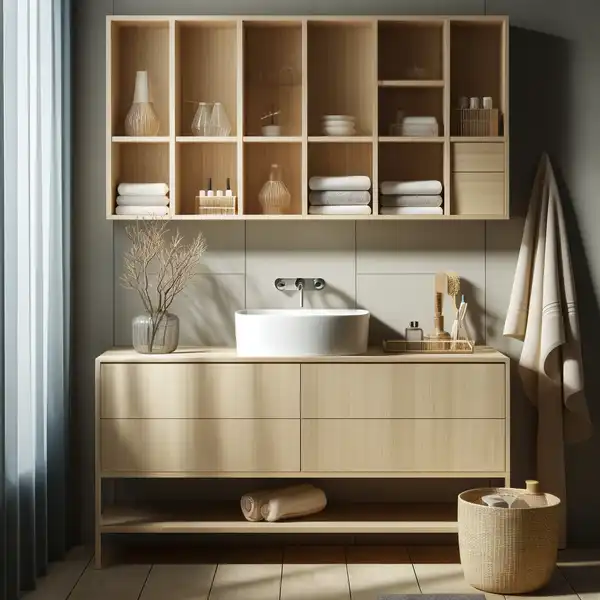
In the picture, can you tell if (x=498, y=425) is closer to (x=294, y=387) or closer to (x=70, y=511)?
(x=294, y=387)

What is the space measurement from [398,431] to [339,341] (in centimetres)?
40

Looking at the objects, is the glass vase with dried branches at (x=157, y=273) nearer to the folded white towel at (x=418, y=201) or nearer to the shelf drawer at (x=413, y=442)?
the shelf drawer at (x=413, y=442)

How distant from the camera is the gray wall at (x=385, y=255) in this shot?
3.85 metres

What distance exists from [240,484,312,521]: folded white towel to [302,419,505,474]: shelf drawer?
0.24m

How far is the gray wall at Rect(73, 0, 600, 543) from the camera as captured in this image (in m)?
3.85

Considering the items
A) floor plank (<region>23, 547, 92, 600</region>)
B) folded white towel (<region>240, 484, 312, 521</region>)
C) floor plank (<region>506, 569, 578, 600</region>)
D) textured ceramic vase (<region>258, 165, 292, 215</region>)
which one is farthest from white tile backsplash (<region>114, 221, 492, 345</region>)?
floor plank (<region>506, 569, 578, 600</region>)

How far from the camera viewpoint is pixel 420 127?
3.69m

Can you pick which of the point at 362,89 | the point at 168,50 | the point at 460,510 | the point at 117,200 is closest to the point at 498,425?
the point at 460,510

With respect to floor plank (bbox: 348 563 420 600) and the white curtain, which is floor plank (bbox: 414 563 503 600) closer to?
floor plank (bbox: 348 563 420 600)

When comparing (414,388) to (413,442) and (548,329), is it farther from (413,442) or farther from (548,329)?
(548,329)

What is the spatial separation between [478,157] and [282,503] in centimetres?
154

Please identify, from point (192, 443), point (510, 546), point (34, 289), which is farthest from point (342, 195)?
point (510, 546)

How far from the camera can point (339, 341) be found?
3.49m

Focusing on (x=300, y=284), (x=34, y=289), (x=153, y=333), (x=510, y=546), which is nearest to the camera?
(x=510, y=546)
